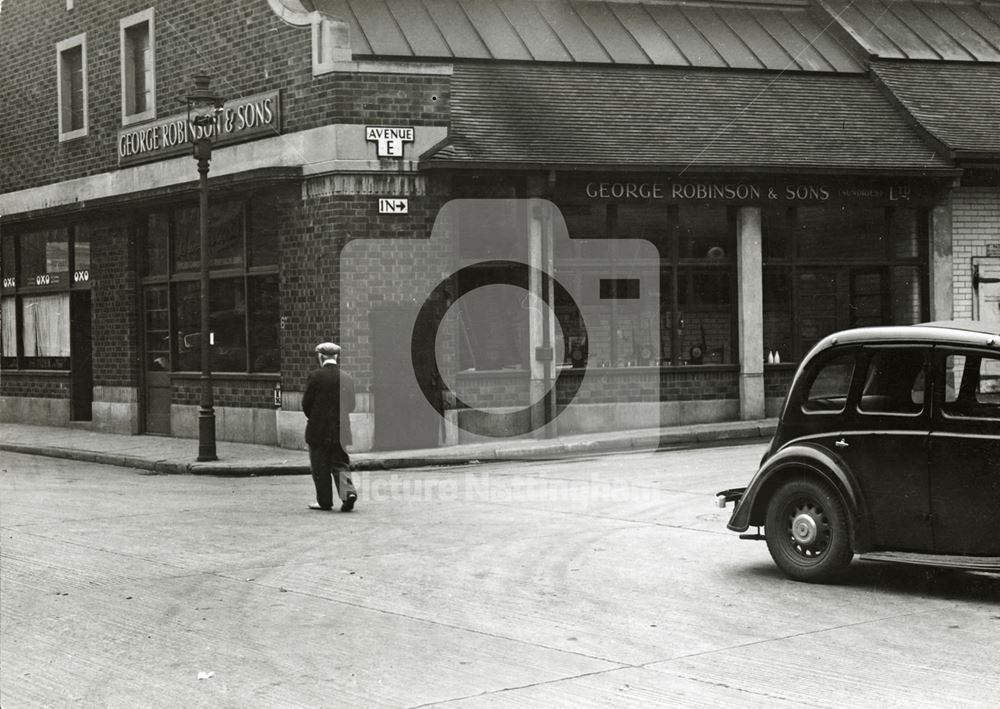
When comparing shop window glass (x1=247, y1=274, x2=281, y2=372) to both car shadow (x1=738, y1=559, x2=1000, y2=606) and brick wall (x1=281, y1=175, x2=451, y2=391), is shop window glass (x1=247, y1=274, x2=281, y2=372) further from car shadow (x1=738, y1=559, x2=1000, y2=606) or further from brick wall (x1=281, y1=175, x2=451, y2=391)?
car shadow (x1=738, y1=559, x2=1000, y2=606)

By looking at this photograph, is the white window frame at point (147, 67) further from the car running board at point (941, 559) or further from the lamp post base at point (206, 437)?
the car running board at point (941, 559)

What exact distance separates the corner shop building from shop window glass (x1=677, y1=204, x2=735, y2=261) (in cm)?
4

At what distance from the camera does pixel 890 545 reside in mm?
8445

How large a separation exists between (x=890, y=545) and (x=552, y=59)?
14298 millimetres

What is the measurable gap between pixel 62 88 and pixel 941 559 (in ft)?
70.1

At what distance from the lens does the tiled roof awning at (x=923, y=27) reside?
77.2 ft

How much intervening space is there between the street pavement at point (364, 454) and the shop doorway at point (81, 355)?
278cm

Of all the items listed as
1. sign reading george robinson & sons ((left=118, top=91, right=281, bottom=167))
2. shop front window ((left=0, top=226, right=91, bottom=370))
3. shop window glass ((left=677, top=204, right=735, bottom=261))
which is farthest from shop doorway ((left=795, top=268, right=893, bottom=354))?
shop front window ((left=0, top=226, right=91, bottom=370))

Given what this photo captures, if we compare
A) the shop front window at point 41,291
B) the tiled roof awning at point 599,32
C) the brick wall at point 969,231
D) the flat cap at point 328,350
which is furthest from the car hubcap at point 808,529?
the shop front window at point 41,291

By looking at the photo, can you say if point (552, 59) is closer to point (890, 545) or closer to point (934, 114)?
point (934, 114)

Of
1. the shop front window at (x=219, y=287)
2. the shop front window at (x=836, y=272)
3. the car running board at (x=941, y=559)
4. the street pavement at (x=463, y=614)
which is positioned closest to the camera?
the street pavement at (x=463, y=614)

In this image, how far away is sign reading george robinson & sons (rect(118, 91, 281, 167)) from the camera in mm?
19938

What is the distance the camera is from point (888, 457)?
841cm

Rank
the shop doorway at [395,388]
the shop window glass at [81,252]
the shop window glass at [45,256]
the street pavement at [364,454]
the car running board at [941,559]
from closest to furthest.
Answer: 1. the car running board at [941,559]
2. the street pavement at [364,454]
3. the shop doorway at [395,388]
4. the shop window glass at [81,252]
5. the shop window glass at [45,256]
